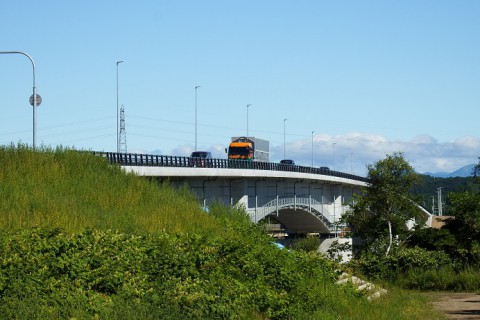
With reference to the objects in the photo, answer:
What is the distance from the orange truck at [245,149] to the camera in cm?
8756

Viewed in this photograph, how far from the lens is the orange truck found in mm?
87562

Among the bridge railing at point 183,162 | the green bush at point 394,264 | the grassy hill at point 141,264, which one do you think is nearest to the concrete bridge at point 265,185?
the bridge railing at point 183,162

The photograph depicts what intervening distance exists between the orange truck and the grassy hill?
6323cm

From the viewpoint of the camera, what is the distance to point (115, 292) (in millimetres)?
15336

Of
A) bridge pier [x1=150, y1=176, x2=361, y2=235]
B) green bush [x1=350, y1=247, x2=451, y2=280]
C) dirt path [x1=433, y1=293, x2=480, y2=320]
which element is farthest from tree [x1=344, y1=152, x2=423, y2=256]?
dirt path [x1=433, y1=293, x2=480, y2=320]

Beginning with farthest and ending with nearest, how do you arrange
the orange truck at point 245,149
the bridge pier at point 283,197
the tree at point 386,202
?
the orange truck at point 245,149 → the bridge pier at point 283,197 → the tree at point 386,202

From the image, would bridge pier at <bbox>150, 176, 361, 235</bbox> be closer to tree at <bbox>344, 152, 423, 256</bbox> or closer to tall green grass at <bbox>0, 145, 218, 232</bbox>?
tree at <bbox>344, 152, 423, 256</bbox>

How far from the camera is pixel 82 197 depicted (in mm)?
22422

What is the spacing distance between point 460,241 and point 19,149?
2011 cm

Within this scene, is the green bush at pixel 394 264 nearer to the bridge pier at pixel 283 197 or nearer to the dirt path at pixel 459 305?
the dirt path at pixel 459 305

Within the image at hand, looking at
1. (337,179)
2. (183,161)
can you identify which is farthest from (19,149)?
(337,179)

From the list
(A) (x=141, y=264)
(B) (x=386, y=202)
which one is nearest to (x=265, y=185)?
(B) (x=386, y=202)

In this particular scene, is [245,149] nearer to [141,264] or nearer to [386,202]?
[386,202]

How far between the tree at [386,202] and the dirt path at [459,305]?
17859mm
